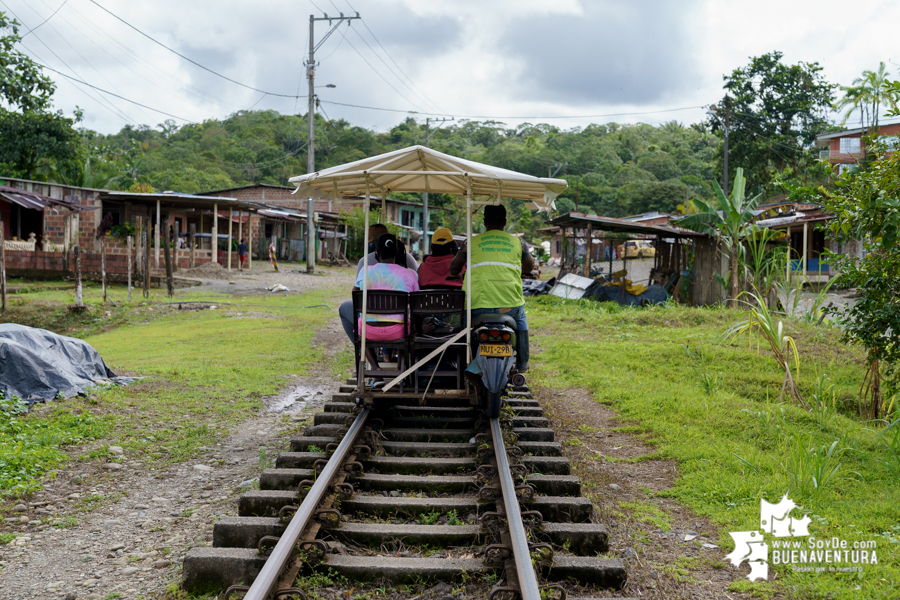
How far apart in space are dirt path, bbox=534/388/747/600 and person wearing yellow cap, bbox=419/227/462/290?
6.66 ft

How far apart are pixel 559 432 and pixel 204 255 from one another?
2828cm

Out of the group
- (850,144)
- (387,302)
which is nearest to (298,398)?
(387,302)

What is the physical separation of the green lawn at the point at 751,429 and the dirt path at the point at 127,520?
348cm

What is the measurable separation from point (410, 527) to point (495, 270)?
2857mm

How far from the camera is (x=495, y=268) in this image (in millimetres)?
6465

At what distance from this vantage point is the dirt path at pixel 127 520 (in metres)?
3.93

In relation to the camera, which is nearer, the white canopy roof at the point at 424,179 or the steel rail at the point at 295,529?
the steel rail at the point at 295,529

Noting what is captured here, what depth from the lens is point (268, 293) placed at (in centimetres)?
2566

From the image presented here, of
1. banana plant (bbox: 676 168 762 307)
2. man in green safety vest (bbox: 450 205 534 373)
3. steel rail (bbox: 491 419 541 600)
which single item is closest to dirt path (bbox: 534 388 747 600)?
steel rail (bbox: 491 419 541 600)

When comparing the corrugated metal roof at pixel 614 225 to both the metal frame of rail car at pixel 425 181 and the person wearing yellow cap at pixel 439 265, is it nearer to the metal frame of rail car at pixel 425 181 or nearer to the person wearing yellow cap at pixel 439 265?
the metal frame of rail car at pixel 425 181

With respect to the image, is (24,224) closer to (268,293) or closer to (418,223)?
(268,293)

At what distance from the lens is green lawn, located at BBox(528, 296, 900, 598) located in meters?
4.51

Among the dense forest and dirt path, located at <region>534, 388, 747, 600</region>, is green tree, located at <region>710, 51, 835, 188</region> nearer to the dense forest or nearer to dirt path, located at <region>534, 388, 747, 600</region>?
the dense forest

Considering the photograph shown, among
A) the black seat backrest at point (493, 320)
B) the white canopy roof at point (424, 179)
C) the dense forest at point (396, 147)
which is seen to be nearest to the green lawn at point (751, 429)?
the black seat backrest at point (493, 320)
